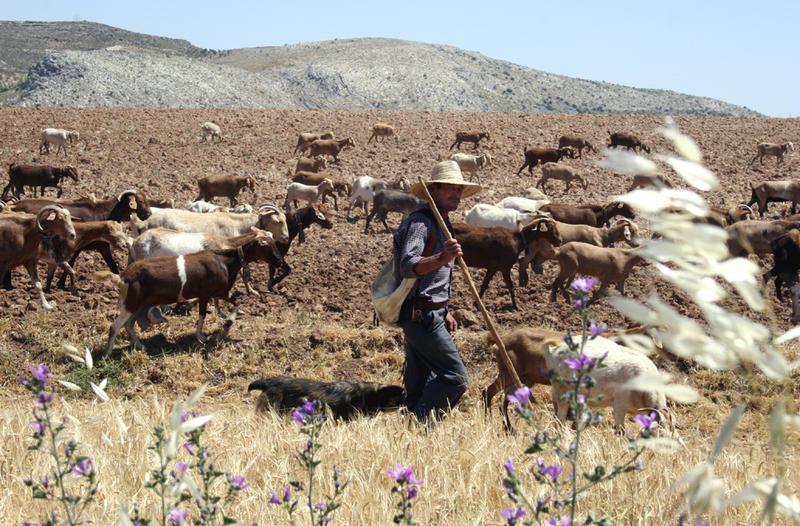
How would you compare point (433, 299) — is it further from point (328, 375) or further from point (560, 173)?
point (560, 173)

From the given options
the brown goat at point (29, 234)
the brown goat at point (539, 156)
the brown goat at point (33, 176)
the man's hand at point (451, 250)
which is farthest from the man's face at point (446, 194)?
the brown goat at point (539, 156)

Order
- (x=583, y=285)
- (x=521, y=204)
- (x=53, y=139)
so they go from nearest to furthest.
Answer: (x=583, y=285), (x=521, y=204), (x=53, y=139)

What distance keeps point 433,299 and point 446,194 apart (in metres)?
0.78

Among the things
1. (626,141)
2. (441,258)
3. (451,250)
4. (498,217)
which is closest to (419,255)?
(441,258)

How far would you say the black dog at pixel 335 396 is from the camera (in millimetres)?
6246

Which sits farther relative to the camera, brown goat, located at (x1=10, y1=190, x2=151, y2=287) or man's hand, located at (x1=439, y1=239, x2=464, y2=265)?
brown goat, located at (x1=10, y1=190, x2=151, y2=287)

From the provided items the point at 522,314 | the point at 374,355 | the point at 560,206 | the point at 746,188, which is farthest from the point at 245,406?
the point at 746,188

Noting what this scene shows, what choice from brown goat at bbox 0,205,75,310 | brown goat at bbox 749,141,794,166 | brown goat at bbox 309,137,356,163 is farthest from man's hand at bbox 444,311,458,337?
brown goat at bbox 749,141,794,166

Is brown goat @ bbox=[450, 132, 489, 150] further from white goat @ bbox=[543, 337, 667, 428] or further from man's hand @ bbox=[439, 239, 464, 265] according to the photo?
man's hand @ bbox=[439, 239, 464, 265]

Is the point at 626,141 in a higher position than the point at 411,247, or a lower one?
higher

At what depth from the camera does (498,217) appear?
632 inches

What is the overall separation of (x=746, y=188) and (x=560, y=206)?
1018 cm

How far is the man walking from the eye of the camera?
526cm

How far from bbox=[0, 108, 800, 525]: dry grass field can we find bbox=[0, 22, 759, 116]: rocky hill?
5490 centimetres
